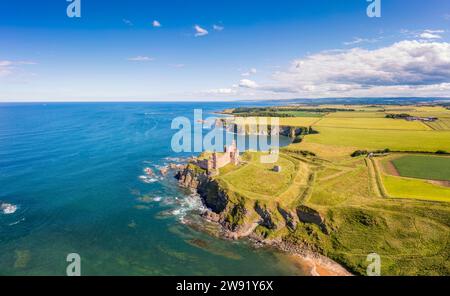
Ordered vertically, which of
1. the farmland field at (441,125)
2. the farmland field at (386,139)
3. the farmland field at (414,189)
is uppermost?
the farmland field at (441,125)

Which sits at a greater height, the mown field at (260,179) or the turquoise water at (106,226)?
the mown field at (260,179)

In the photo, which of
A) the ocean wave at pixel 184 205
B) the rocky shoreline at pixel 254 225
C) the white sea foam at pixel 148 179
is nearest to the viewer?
the rocky shoreline at pixel 254 225

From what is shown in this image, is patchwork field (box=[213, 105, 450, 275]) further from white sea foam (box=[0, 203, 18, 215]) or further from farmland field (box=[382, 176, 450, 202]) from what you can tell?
white sea foam (box=[0, 203, 18, 215])

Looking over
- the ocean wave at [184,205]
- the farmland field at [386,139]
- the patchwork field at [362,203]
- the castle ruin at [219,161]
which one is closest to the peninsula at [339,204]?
the patchwork field at [362,203]

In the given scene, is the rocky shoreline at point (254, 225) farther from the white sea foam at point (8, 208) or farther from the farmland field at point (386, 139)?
the farmland field at point (386, 139)

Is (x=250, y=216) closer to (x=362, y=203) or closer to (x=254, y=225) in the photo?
(x=254, y=225)

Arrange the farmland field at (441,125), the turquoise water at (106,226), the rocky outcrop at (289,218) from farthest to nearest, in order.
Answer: the farmland field at (441,125) < the rocky outcrop at (289,218) < the turquoise water at (106,226)

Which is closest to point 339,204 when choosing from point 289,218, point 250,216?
point 289,218
